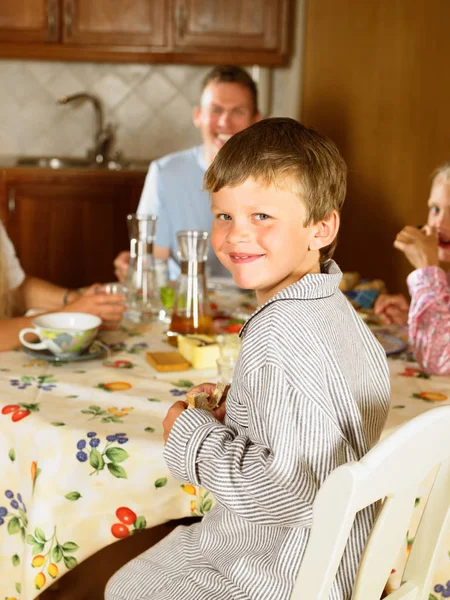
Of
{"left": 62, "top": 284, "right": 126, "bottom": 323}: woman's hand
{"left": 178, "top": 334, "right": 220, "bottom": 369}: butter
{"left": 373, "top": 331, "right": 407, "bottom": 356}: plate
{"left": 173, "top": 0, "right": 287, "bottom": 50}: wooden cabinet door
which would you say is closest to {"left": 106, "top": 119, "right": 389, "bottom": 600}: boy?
{"left": 178, "top": 334, "right": 220, "bottom": 369}: butter

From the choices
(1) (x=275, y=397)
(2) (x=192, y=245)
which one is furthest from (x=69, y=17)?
(1) (x=275, y=397)

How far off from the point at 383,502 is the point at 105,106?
11.4ft

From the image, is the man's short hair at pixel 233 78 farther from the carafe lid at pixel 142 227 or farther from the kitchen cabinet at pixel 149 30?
the kitchen cabinet at pixel 149 30

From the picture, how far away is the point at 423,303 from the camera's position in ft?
4.96

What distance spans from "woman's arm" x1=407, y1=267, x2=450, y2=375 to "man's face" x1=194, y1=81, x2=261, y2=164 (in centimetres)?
116

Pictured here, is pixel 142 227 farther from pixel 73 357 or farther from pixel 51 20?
pixel 51 20

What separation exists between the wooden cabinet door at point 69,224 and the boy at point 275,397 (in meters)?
2.60

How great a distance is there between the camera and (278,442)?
87cm

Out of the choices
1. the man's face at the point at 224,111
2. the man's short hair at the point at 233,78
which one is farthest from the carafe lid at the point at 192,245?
the man's short hair at the point at 233,78

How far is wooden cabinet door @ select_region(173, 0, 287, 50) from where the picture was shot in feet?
11.8

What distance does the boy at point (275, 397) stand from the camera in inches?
34.7

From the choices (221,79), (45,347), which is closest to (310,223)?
(45,347)

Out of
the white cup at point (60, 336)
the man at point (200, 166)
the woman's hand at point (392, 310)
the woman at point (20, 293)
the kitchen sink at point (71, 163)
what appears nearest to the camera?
the white cup at point (60, 336)

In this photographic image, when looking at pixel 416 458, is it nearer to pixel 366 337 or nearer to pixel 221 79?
pixel 366 337
